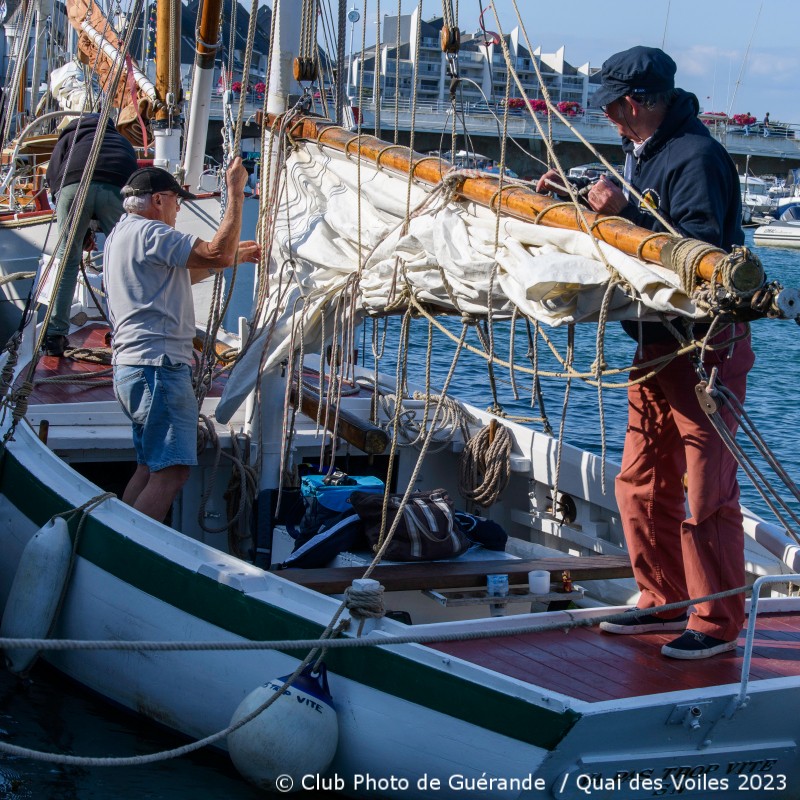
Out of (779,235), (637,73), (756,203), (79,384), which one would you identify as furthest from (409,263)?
(756,203)

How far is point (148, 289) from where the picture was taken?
203 inches

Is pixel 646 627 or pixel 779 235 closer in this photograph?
pixel 646 627

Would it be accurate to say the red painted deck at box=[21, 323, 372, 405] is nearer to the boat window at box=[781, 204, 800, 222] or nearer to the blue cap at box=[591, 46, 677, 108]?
the blue cap at box=[591, 46, 677, 108]

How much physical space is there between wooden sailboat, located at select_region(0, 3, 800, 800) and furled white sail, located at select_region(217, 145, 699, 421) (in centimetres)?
1

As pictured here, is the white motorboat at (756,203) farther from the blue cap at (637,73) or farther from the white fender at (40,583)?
the white fender at (40,583)

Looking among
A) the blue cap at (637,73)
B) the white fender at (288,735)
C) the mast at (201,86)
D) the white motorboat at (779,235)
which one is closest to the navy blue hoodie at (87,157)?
the mast at (201,86)

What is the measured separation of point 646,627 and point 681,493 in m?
0.53

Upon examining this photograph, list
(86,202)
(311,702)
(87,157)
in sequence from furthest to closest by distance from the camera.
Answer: (86,202) < (87,157) < (311,702)

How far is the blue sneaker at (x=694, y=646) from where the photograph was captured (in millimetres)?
4066

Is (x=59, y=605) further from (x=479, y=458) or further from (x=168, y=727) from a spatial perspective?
(x=479, y=458)

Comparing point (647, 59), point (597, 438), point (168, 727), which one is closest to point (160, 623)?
point (168, 727)

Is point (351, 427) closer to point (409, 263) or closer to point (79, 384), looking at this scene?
point (409, 263)

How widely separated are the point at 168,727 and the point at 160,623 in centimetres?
44

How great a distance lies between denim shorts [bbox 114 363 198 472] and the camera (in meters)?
5.17
